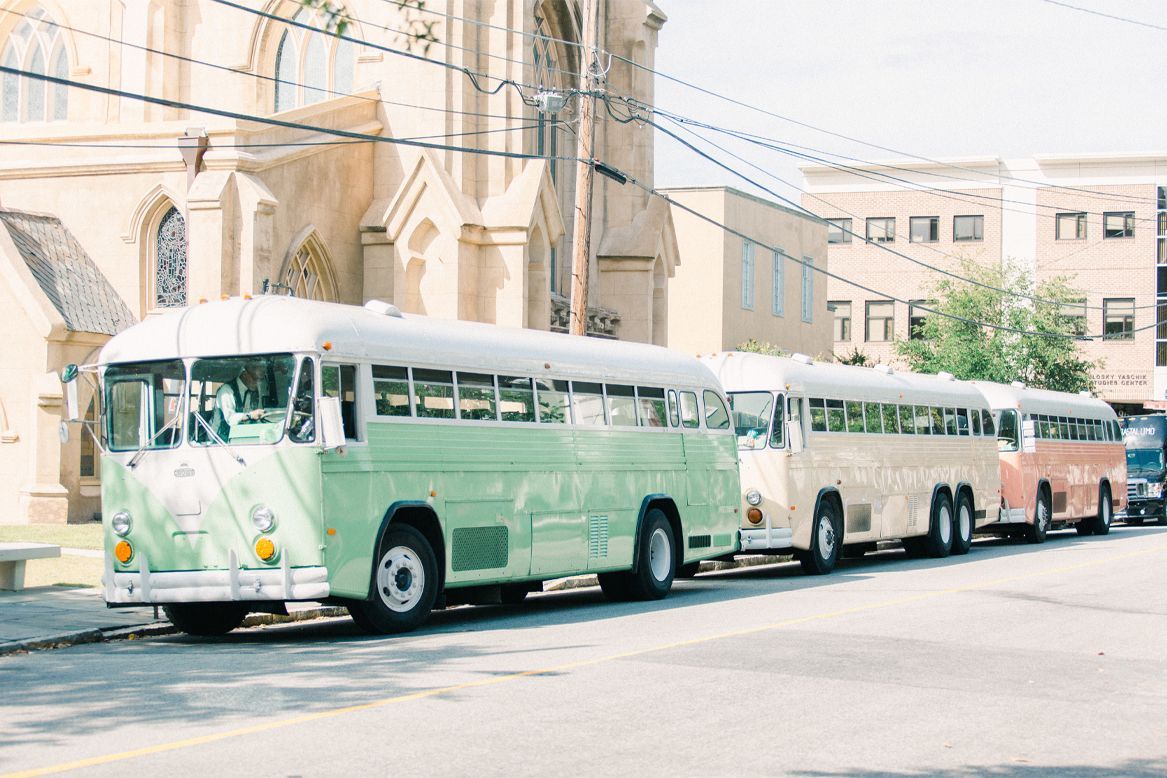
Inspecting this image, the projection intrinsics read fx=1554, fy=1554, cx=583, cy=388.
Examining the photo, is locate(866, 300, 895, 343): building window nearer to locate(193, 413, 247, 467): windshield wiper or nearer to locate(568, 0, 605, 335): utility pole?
locate(568, 0, 605, 335): utility pole

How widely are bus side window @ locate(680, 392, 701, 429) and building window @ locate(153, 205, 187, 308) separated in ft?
44.0

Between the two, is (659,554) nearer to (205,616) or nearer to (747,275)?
(205,616)

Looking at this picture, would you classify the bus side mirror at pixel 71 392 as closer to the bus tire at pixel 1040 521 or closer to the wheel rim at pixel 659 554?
the wheel rim at pixel 659 554

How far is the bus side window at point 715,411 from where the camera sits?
19766mm

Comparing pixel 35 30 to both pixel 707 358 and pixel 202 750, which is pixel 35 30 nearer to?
pixel 707 358

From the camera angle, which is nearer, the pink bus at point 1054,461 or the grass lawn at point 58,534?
the grass lawn at point 58,534

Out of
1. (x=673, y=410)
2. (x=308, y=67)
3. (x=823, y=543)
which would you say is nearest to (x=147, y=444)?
(x=673, y=410)

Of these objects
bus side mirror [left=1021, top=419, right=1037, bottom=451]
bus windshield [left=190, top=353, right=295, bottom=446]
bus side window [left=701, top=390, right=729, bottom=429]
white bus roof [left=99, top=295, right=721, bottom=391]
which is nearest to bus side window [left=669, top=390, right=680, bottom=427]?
bus side window [left=701, top=390, right=729, bottom=429]

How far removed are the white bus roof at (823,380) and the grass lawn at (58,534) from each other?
9.39 metres

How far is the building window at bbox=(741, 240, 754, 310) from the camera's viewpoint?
51.9m

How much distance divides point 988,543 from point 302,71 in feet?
60.9

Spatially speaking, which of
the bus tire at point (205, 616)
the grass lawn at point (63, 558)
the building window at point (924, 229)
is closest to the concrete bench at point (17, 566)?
the grass lawn at point (63, 558)

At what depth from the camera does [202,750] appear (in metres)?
8.23

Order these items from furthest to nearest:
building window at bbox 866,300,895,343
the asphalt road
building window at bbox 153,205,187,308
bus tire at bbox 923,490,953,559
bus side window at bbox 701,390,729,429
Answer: building window at bbox 866,300,895,343, building window at bbox 153,205,187,308, bus tire at bbox 923,490,953,559, bus side window at bbox 701,390,729,429, the asphalt road
